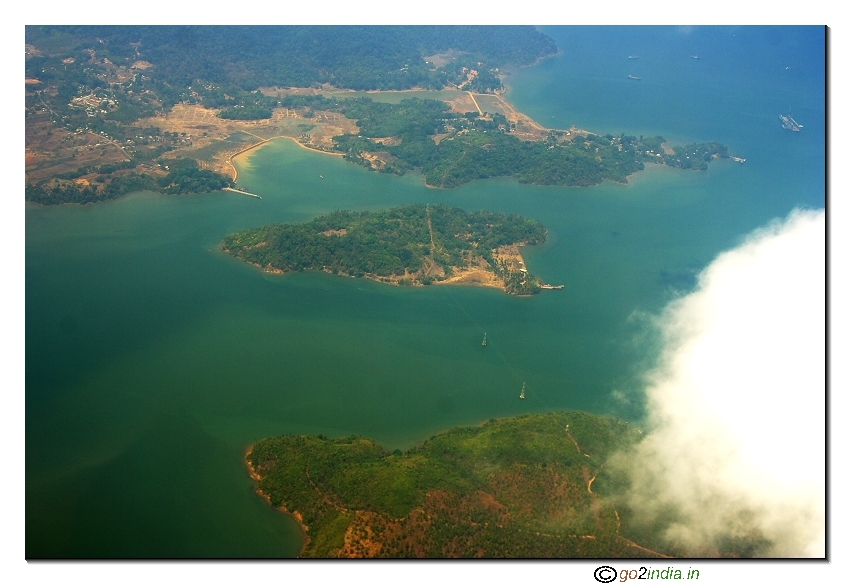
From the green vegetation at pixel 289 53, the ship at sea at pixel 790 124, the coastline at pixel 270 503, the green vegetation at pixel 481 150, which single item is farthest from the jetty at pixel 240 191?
the ship at sea at pixel 790 124

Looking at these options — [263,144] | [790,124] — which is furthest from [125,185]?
[790,124]

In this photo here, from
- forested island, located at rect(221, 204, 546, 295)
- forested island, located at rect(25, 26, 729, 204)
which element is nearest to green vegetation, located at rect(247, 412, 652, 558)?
forested island, located at rect(221, 204, 546, 295)

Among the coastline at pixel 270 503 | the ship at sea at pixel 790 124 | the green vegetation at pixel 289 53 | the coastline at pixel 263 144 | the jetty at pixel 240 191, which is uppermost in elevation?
the green vegetation at pixel 289 53

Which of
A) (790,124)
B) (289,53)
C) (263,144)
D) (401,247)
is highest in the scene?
(289,53)

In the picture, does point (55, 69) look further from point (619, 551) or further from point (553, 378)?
point (619, 551)

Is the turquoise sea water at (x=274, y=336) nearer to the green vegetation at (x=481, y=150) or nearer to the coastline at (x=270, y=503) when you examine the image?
the coastline at (x=270, y=503)

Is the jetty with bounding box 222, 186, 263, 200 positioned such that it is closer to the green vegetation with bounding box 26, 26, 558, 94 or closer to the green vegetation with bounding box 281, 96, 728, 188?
the green vegetation with bounding box 281, 96, 728, 188

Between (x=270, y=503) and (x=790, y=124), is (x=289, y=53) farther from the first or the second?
(x=270, y=503)

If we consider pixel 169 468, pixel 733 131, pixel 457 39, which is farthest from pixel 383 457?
pixel 457 39
